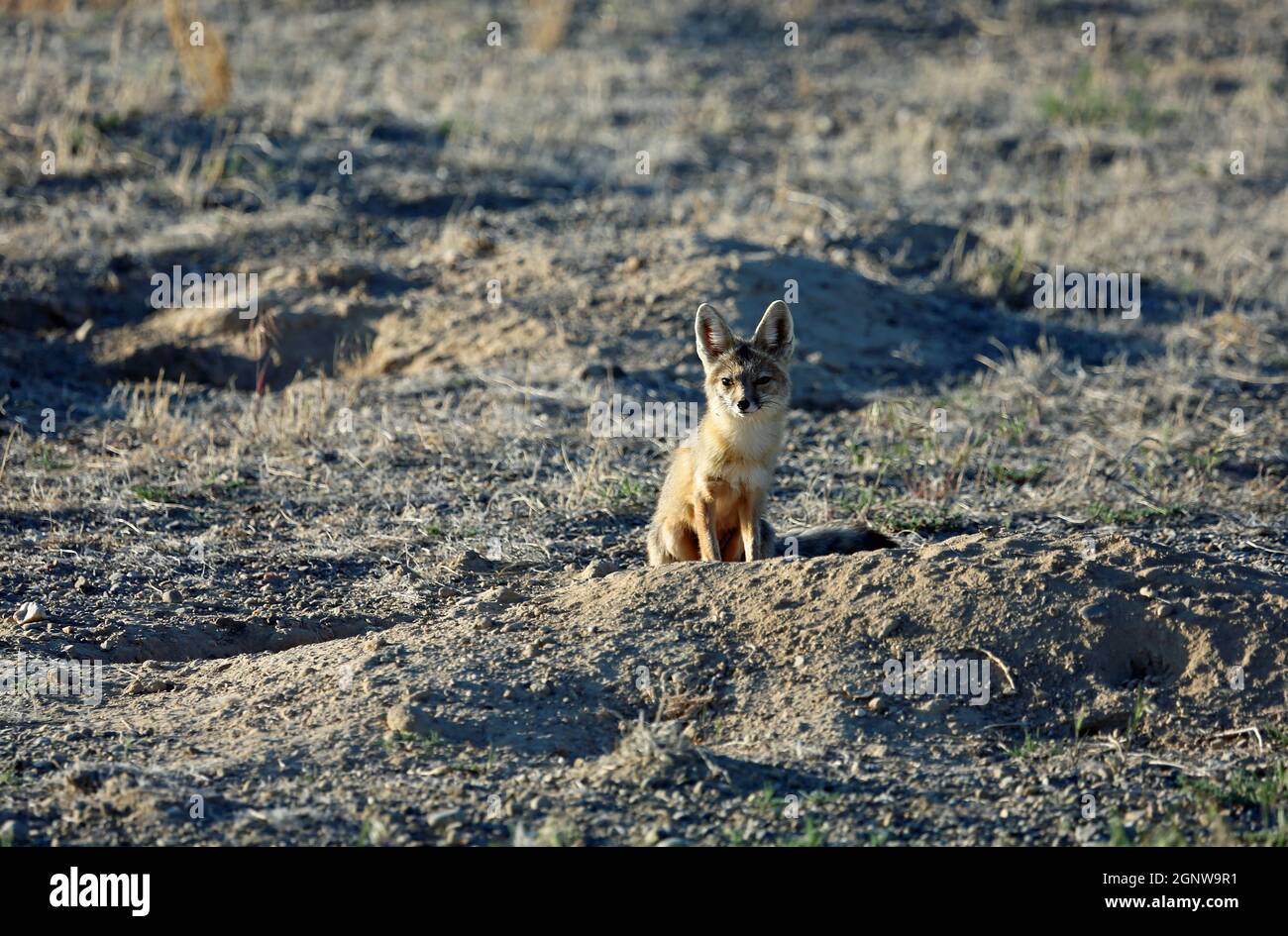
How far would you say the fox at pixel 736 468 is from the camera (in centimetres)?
687

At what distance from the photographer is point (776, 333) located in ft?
23.8

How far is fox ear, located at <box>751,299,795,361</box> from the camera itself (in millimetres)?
7164

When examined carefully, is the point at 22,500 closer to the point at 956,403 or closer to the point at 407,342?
the point at 407,342

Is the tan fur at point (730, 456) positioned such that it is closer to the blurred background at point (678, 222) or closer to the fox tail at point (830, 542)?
the fox tail at point (830, 542)

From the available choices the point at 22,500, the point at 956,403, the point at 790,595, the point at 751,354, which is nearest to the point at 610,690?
the point at 790,595

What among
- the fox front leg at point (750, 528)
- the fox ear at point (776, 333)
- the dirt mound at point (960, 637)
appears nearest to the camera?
the dirt mound at point (960, 637)

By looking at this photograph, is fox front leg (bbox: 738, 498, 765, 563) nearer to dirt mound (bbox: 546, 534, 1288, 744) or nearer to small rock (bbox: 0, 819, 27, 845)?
dirt mound (bbox: 546, 534, 1288, 744)

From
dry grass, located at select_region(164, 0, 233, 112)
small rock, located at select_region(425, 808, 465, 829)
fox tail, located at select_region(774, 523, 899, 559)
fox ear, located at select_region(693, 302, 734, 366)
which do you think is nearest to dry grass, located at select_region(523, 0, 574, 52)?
dry grass, located at select_region(164, 0, 233, 112)

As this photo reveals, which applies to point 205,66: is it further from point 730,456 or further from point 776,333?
point 730,456

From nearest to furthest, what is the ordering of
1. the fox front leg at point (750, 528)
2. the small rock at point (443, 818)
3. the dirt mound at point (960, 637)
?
the small rock at point (443, 818)
the dirt mound at point (960, 637)
the fox front leg at point (750, 528)

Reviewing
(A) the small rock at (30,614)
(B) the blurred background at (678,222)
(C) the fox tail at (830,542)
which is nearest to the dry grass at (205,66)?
(B) the blurred background at (678,222)

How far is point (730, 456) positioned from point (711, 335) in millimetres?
767

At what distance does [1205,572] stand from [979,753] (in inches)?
50.7

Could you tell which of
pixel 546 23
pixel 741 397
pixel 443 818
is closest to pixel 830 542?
pixel 741 397
